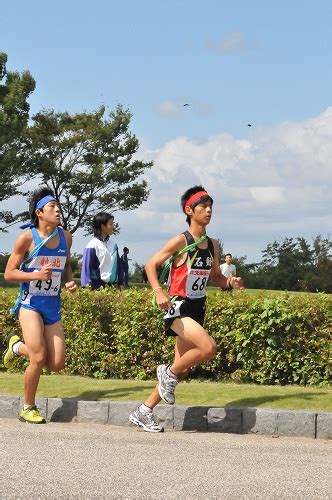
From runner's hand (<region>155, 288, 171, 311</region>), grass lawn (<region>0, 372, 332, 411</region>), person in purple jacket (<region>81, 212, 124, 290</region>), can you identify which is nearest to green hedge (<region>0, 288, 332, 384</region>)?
grass lawn (<region>0, 372, 332, 411</region>)

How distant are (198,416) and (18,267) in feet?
7.28

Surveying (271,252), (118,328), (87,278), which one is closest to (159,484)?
(118,328)

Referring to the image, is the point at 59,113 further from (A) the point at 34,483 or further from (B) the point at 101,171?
(A) the point at 34,483

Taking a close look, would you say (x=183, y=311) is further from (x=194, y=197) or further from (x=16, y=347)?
(x=16, y=347)

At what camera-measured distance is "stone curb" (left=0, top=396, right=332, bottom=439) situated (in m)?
8.93

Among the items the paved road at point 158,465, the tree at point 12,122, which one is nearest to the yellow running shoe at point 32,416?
the paved road at point 158,465

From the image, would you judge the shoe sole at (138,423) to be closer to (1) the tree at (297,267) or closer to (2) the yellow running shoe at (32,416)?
(2) the yellow running shoe at (32,416)

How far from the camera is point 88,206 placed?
47.6 metres

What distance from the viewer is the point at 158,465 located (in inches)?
277

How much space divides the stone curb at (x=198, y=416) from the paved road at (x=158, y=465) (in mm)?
207

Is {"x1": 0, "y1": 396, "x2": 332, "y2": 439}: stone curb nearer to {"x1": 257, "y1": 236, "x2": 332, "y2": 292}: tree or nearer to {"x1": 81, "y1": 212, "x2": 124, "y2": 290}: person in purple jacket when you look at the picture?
{"x1": 81, "y1": 212, "x2": 124, "y2": 290}: person in purple jacket

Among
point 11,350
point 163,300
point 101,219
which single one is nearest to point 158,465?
point 163,300

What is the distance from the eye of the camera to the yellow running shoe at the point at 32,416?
957 cm

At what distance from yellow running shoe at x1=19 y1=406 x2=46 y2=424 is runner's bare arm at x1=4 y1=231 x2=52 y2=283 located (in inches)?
48.3
